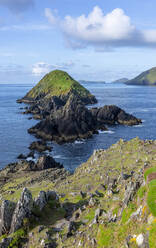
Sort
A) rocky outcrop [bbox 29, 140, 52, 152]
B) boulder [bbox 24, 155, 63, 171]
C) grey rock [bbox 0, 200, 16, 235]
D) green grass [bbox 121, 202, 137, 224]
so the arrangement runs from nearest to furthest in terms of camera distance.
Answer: green grass [bbox 121, 202, 137, 224]
grey rock [bbox 0, 200, 16, 235]
boulder [bbox 24, 155, 63, 171]
rocky outcrop [bbox 29, 140, 52, 152]

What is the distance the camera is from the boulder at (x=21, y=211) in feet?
62.0

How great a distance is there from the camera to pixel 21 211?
19.2m

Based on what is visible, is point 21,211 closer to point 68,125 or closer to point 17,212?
point 17,212

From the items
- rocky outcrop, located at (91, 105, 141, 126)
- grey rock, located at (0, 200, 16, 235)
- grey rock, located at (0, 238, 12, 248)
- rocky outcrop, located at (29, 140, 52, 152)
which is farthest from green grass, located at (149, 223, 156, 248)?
rocky outcrop, located at (91, 105, 141, 126)

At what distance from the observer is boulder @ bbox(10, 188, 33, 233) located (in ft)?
62.0

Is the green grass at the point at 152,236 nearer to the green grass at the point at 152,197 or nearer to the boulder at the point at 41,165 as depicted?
the green grass at the point at 152,197

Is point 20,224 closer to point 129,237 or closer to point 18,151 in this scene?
point 129,237

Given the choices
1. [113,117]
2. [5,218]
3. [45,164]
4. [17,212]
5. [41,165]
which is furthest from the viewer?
[113,117]

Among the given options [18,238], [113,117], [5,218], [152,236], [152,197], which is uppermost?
[113,117]

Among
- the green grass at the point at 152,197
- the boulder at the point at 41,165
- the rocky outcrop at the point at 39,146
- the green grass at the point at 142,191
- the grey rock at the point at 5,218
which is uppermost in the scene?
the green grass at the point at 152,197

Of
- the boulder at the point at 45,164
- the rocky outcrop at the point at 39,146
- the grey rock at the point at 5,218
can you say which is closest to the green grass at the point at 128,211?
the grey rock at the point at 5,218

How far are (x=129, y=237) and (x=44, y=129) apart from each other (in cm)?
8533

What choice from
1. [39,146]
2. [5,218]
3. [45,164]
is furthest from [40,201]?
[39,146]

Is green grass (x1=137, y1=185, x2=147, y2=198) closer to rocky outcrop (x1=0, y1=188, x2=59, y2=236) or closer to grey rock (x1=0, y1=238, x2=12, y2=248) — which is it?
rocky outcrop (x1=0, y1=188, x2=59, y2=236)
